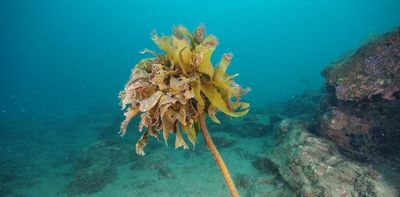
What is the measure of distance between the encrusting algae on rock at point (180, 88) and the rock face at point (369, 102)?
5.06m

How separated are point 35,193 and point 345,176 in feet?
33.6

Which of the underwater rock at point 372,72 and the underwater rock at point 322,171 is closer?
the underwater rock at point 322,171

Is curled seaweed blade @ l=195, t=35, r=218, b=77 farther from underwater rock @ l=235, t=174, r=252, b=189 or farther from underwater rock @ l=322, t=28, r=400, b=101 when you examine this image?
underwater rock @ l=235, t=174, r=252, b=189

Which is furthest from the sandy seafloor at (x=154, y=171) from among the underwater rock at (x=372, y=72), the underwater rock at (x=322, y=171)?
the underwater rock at (x=372, y=72)

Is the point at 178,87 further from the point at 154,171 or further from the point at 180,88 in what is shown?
the point at 154,171

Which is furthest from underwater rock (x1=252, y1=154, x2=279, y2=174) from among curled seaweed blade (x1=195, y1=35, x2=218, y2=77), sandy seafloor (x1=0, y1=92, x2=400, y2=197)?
curled seaweed blade (x1=195, y1=35, x2=218, y2=77)

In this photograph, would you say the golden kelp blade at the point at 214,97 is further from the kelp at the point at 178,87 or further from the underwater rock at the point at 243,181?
the underwater rock at the point at 243,181

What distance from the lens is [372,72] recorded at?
6781 millimetres

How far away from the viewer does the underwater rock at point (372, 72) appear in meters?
6.49

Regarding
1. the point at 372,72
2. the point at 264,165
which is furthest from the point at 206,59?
the point at 264,165

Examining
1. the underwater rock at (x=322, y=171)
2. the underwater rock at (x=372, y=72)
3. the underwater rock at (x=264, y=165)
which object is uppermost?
the underwater rock at (x=372, y=72)

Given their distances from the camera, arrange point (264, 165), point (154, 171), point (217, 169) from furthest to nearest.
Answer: point (154, 171) → point (217, 169) → point (264, 165)

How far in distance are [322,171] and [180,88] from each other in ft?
16.9

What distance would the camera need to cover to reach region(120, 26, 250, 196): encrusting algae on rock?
267cm
